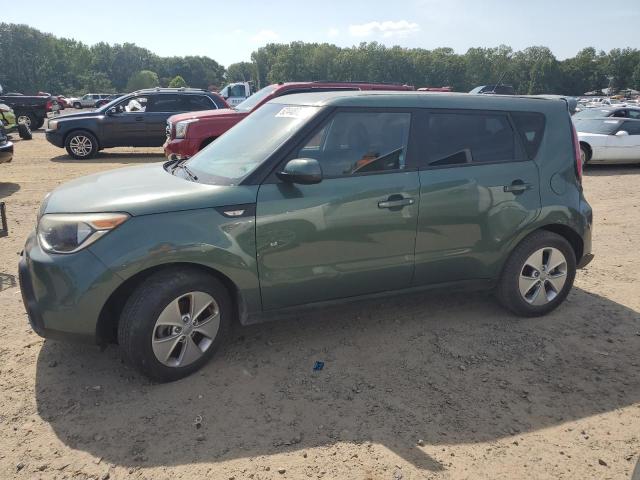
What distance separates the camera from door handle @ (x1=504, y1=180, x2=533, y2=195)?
4.01 meters

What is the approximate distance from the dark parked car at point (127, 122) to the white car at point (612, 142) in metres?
9.25

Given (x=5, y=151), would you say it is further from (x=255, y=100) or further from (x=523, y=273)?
(x=523, y=273)

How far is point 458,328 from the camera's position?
4.16 metres

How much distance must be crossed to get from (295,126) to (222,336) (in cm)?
150

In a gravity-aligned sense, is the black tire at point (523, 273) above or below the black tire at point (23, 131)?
below

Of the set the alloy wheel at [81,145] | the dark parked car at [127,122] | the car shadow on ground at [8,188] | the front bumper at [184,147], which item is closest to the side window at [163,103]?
the dark parked car at [127,122]

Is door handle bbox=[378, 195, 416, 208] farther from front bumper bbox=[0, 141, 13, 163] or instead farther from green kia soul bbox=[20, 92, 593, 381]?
front bumper bbox=[0, 141, 13, 163]

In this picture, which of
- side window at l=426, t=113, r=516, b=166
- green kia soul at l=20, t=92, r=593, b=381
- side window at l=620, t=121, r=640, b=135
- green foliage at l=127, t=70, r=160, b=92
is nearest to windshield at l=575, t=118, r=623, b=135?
side window at l=620, t=121, r=640, b=135

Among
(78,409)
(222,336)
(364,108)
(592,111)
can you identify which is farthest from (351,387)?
(592,111)

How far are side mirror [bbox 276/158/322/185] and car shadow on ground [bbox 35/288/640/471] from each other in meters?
1.24

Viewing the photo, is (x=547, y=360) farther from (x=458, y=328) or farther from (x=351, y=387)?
(x=351, y=387)

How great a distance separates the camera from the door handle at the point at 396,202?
361cm

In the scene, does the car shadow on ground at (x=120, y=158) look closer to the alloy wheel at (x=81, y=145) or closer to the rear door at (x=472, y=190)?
the alloy wheel at (x=81, y=145)

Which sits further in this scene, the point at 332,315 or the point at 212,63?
the point at 212,63
